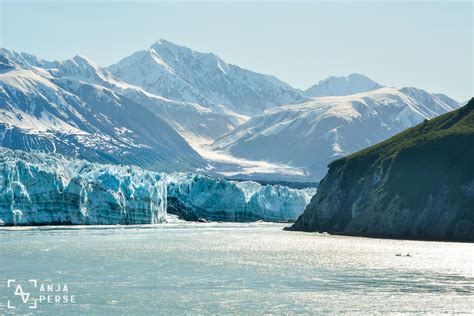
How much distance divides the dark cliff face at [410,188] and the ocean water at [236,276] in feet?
22.3

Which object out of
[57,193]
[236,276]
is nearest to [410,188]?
[236,276]

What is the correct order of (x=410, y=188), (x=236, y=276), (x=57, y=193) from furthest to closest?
1. (x=57, y=193)
2. (x=410, y=188)
3. (x=236, y=276)

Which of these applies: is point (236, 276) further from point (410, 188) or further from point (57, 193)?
point (57, 193)

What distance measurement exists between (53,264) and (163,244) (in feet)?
126

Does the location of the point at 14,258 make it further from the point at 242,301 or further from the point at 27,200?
the point at 27,200

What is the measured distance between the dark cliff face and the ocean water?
6810mm

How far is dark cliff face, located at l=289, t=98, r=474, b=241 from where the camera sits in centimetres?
13725

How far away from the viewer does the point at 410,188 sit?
14450cm

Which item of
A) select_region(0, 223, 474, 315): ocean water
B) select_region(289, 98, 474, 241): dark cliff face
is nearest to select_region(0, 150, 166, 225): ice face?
select_region(0, 223, 474, 315): ocean water

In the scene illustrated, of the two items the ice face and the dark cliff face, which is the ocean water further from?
the ice face

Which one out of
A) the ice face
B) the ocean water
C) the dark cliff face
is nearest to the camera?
the ocean water

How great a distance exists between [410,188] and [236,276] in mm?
65716

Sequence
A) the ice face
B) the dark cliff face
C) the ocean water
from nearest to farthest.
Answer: the ocean water, the dark cliff face, the ice face

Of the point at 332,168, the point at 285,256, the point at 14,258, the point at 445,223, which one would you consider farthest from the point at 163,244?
the point at 332,168
